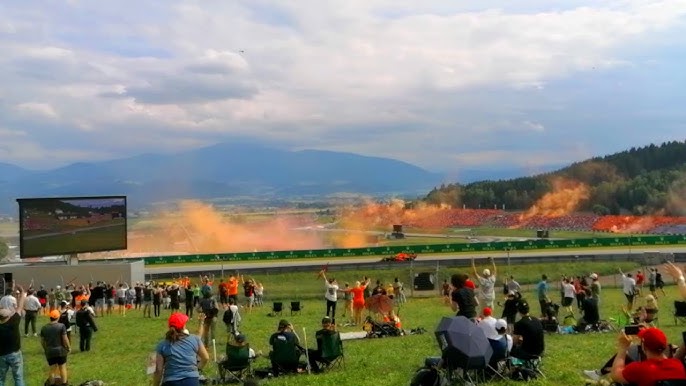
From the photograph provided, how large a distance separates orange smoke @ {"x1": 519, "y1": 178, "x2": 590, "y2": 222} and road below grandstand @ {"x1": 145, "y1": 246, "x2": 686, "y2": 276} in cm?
6735

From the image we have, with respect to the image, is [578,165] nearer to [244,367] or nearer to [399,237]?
[399,237]

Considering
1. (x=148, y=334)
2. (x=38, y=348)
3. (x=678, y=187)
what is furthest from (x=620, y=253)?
(x=678, y=187)

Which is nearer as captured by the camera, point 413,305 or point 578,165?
point 413,305

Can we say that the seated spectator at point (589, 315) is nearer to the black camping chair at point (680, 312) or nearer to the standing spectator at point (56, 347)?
the black camping chair at point (680, 312)

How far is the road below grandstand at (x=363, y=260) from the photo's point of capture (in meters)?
54.5

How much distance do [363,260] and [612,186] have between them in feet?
315

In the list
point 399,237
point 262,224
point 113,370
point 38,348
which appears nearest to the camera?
point 113,370

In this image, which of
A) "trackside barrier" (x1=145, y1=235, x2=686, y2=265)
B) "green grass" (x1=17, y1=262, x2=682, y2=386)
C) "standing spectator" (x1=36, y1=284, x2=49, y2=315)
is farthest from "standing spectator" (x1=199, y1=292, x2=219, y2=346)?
"trackside barrier" (x1=145, y1=235, x2=686, y2=265)

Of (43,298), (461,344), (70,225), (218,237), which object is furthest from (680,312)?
(218,237)

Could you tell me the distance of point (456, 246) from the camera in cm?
6506

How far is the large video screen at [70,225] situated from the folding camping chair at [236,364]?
31691mm

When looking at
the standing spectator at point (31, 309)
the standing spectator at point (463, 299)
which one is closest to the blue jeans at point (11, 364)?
the standing spectator at point (463, 299)

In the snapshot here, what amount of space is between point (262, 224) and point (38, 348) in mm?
113988

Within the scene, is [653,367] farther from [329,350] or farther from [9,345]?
[9,345]
